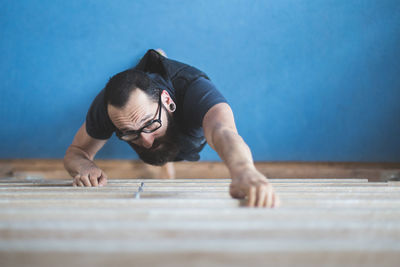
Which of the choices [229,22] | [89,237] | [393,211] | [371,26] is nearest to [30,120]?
[229,22]

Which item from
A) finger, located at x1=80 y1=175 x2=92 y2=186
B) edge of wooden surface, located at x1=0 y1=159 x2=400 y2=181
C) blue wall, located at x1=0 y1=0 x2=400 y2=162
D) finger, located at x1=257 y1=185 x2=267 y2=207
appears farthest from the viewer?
edge of wooden surface, located at x1=0 y1=159 x2=400 y2=181

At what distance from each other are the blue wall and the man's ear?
0.58 m

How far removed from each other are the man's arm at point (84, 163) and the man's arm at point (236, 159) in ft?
1.26

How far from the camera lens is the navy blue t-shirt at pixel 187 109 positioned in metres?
0.94

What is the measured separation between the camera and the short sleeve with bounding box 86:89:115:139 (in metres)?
1.07

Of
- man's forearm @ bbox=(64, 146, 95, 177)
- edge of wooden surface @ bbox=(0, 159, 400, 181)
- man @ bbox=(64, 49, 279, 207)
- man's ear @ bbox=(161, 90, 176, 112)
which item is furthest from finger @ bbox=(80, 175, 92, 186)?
edge of wooden surface @ bbox=(0, 159, 400, 181)

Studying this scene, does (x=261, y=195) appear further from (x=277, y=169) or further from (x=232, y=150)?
(x=277, y=169)

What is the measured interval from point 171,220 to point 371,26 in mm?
1619

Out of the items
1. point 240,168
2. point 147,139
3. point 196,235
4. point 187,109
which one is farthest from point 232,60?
point 196,235

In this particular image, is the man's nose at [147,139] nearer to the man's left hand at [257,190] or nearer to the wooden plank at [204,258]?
the man's left hand at [257,190]

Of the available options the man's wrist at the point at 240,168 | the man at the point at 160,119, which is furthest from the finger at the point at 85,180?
the man's wrist at the point at 240,168

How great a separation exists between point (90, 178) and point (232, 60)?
39.1 inches

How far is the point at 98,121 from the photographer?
43.2 inches

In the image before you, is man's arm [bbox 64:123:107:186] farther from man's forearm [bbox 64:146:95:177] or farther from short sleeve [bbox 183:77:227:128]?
short sleeve [bbox 183:77:227:128]
